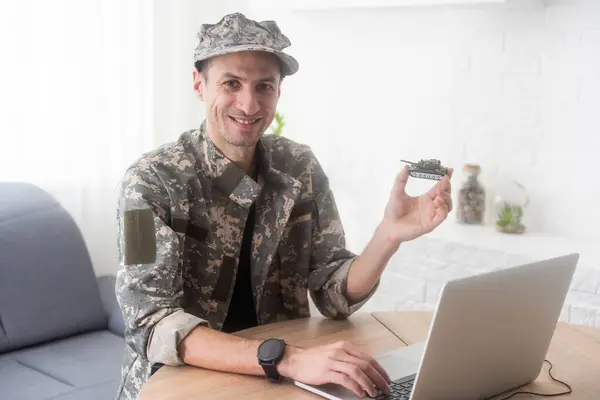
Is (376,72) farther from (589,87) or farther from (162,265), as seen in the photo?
(162,265)

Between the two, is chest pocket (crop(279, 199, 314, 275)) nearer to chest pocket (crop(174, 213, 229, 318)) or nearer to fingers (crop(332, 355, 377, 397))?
chest pocket (crop(174, 213, 229, 318))

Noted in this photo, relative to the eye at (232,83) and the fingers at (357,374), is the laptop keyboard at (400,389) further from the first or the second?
the eye at (232,83)

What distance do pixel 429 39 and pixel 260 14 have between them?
0.88m

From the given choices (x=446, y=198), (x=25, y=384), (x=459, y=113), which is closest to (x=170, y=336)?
(x=446, y=198)

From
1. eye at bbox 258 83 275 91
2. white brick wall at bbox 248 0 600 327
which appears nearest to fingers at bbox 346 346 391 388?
eye at bbox 258 83 275 91

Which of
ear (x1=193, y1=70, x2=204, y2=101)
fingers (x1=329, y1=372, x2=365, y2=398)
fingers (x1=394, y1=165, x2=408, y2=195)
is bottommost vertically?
fingers (x1=329, y1=372, x2=365, y2=398)

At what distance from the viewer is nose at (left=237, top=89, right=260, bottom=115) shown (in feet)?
5.26

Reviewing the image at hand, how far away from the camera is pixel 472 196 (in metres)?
2.61

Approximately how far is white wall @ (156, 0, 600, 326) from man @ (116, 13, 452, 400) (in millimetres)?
870

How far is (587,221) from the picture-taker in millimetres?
2477

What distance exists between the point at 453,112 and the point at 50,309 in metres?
1.55

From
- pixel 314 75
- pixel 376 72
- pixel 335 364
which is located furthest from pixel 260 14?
pixel 335 364

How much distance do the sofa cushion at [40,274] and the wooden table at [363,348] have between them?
104cm

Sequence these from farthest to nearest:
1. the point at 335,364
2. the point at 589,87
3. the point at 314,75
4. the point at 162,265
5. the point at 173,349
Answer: the point at 314,75 < the point at 589,87 < the point at 162,265 < the point at 173,349 < the point at 335,364
